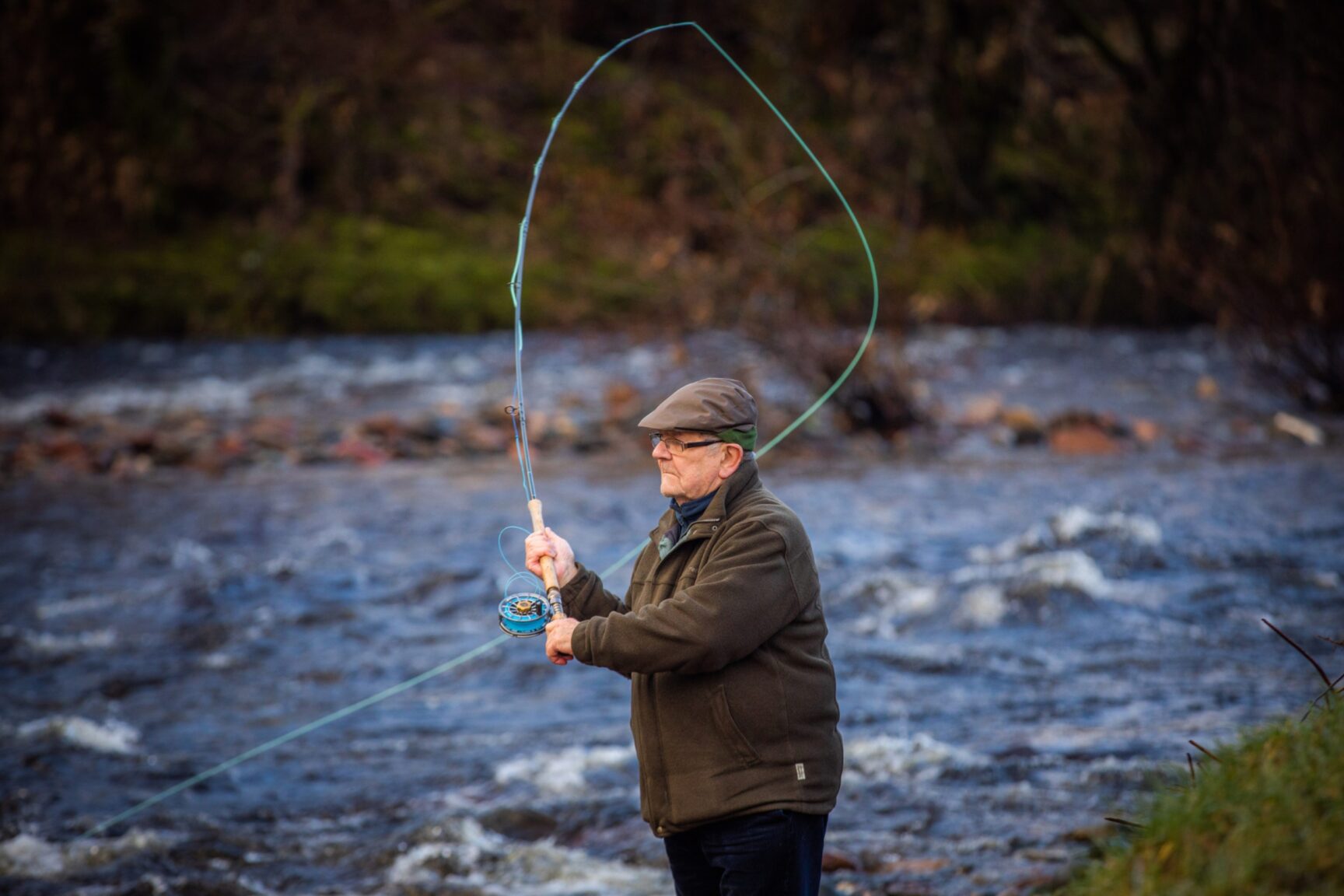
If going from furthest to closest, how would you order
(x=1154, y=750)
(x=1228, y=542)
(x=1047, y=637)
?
(x=1228, y=542) → (x=1047, y=637) → (x=1154, y=750)

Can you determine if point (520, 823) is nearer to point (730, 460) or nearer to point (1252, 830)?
point (730, 460)

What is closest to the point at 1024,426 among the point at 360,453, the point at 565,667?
the point at 360,453

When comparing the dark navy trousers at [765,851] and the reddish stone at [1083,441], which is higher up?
the dark navy trousers at [765,851]

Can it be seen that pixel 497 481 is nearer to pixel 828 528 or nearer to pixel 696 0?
pixel 828 528

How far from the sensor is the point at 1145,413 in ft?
41.5

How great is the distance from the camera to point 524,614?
3.22 metres

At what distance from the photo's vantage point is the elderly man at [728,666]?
9.14 feet

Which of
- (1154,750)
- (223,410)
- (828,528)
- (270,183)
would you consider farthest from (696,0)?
(1154,750)

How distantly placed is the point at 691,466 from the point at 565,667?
408 cm

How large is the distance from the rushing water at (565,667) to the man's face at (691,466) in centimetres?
182

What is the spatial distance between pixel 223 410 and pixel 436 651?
7.78 metres

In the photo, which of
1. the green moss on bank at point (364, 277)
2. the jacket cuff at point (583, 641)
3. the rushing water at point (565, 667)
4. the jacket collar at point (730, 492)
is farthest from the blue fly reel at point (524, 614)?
the green moss on bank at point (364, 277)

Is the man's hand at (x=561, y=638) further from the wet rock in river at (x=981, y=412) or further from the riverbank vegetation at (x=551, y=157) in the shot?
the riverbank vegetation at (x=551, y=157)

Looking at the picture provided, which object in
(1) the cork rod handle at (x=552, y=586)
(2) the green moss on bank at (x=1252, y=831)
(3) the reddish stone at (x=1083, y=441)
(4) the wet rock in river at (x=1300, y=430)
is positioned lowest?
(4) the wet rock in river at (x=1300, y=430)
